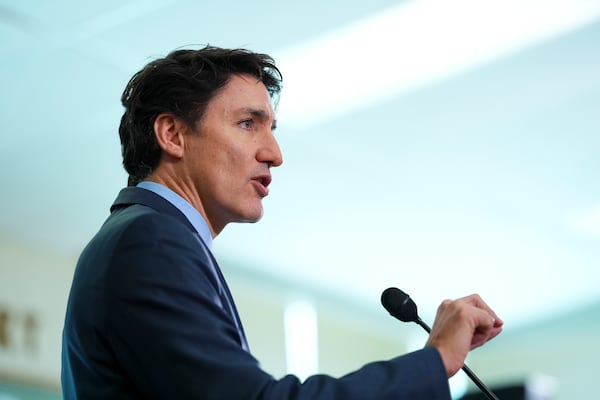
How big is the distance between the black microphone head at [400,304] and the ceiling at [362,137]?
2695mm

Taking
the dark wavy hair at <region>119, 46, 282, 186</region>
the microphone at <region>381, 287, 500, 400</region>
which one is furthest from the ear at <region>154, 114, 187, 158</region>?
the microphone at <region>381, 287, 500, 400</region>

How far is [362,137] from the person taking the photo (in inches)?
225

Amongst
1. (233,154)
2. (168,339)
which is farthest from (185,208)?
(168,339)

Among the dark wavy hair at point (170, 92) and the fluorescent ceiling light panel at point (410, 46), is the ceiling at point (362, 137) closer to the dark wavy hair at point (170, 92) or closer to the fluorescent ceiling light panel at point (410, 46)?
the fluorescent ceiling light panel at point (410, 46)

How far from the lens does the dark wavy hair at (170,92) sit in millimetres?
2080

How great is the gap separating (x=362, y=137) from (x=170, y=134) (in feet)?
12.1

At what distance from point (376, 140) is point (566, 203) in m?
1.69

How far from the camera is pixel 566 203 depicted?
6.90 m

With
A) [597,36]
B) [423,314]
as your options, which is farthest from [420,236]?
[597,36]

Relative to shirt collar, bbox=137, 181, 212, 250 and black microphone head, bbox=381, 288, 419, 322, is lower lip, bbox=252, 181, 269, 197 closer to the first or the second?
shirt collar, bbox=137, 181, 212, 250

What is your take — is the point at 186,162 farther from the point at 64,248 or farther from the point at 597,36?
the point at 64,248

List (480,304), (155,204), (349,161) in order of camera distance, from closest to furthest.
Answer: (480,304) → (155,204) → (349,161)

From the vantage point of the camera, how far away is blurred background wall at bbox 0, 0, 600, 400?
15.2 ft

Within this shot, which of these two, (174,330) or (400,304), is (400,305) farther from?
(174,330)
